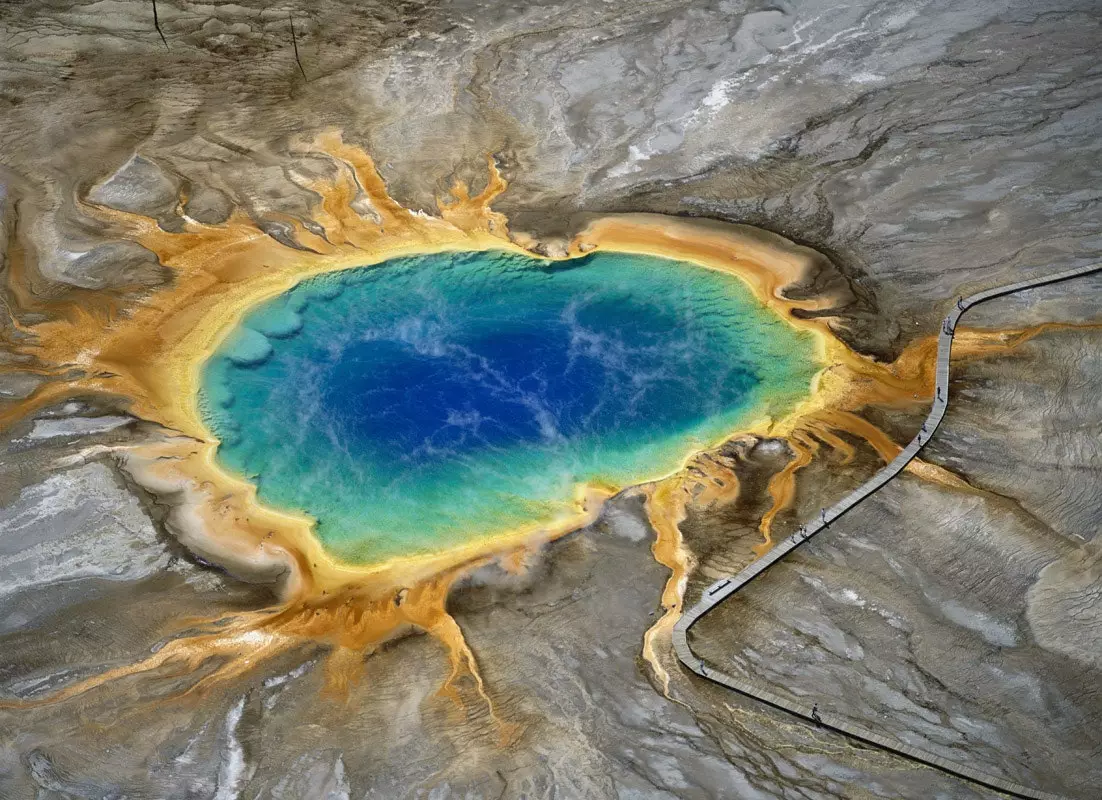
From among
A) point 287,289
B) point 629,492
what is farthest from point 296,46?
point 629,492

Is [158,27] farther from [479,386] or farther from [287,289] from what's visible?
[479,386]

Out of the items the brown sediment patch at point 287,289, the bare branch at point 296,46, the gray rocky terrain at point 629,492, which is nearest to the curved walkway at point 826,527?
the gray rocky terrain at point 629,492

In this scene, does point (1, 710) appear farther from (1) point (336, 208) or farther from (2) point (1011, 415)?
(2) point (1011, 415)

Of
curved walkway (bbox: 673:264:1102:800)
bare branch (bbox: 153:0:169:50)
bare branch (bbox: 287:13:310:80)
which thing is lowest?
curved walkway (bbox: 673:264:1102:800)

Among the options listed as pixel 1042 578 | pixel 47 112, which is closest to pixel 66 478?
pixel 47 112

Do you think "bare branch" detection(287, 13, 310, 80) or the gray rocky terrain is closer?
the gray rocky terrain

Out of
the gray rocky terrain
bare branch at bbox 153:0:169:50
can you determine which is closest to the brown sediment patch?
the gray rocky terrain

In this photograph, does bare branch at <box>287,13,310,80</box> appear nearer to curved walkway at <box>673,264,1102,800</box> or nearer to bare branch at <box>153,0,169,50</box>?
bare branch at <box>153,0,169,50</box>
